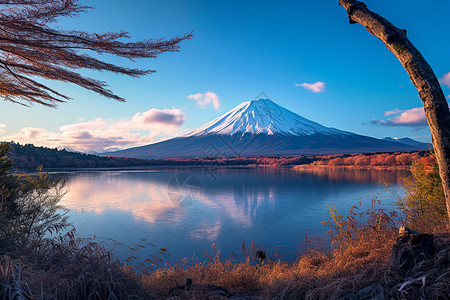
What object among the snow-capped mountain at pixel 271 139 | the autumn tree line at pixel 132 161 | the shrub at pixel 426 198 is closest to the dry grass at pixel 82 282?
the shrub at pixel 426 198

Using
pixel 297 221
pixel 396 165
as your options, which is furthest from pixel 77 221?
pixel 396 165

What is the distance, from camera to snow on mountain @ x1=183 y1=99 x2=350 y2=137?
4695 inches

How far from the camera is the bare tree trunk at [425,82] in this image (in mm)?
2389

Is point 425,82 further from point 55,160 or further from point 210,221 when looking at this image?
point 55,160

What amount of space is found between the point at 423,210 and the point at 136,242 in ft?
23.4

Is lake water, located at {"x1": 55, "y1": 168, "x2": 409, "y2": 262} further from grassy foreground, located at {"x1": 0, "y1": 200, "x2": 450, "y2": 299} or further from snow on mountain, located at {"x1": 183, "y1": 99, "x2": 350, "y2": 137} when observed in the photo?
snow on mountain, located at {"x1": 183, "y1": 99, "x2": 350, "y2": 137}

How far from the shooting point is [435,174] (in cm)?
600

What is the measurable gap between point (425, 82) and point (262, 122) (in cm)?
13527

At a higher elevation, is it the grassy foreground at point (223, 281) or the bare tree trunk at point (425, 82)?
the bare tree trunk at point (425, 82)

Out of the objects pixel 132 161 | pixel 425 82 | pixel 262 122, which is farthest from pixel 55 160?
pixel 262 122

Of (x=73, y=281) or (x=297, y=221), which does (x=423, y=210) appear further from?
(x=73, y=281)

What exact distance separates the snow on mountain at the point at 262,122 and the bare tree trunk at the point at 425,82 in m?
105

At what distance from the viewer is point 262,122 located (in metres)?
136

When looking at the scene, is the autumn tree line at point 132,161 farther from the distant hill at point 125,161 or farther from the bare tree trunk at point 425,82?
the bare tree trunk at point 425,82
